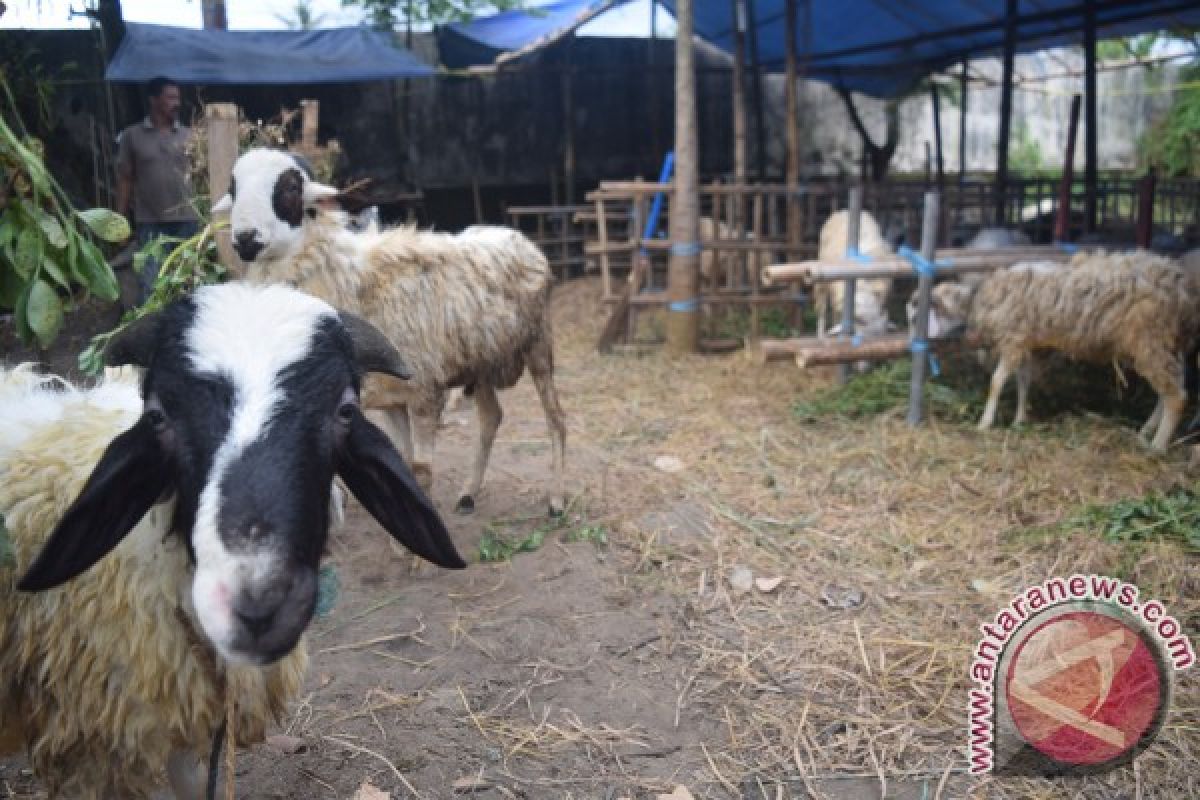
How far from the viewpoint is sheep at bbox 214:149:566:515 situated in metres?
4.10

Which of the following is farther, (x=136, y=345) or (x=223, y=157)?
(x=223, y=157)

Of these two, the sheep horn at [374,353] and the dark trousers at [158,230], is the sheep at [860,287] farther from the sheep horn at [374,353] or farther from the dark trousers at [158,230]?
the sheep horn at [374,353]

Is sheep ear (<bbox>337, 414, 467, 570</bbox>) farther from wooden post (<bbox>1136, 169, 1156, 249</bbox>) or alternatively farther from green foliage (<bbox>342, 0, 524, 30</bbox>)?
green foliage (<bbox>342, 0, 524, 30</bbox>)

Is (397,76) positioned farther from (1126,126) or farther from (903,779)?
(1126,126)

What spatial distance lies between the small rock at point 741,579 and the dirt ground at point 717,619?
6 centimetres

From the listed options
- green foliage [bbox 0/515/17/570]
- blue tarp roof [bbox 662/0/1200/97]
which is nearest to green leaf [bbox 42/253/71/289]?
green foliage [bbox 0/515/17/570]

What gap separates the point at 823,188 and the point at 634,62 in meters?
7.17

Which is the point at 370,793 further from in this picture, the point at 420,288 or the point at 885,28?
the point at 885,28

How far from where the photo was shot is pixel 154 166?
265 inches

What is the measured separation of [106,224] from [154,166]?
197 inches

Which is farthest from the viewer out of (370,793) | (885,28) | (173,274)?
(885,28)

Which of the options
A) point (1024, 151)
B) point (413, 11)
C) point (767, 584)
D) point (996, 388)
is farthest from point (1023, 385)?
point (1024, 151)

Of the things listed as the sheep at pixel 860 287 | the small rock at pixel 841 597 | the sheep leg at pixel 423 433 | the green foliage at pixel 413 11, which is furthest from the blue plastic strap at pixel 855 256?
the green foliage at pixel 413 11

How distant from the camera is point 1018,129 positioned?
78.0ft
